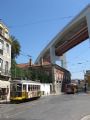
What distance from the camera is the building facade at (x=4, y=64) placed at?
161 feet

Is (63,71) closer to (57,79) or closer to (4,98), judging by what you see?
(57,79)

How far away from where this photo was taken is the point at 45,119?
17875mm

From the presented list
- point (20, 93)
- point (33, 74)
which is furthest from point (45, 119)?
point (33, 74)

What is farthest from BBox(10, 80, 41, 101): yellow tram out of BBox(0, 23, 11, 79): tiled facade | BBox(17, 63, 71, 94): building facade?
BBox(17, 63, 71, 94): building facade

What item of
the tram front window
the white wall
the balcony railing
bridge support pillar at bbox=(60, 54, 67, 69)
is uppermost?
bridge support pillar at bbox=(60, 54, 67, 69)

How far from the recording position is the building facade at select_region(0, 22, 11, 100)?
48931 millimetres

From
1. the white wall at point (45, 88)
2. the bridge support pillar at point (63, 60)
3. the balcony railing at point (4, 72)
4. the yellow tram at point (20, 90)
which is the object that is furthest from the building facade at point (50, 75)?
the yellow tram at point (20, 90)

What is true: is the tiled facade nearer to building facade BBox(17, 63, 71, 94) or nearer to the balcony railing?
the balcony railing

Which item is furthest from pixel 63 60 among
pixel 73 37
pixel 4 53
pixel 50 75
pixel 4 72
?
pixel 4 72

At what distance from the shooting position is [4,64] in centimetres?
5119

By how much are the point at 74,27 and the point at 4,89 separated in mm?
58885

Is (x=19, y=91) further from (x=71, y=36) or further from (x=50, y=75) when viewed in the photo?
(x=71, y=36)

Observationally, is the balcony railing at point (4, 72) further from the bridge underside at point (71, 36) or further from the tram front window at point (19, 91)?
the bridge underside at point (71, 36)

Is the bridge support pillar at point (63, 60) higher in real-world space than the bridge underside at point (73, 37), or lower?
lower
